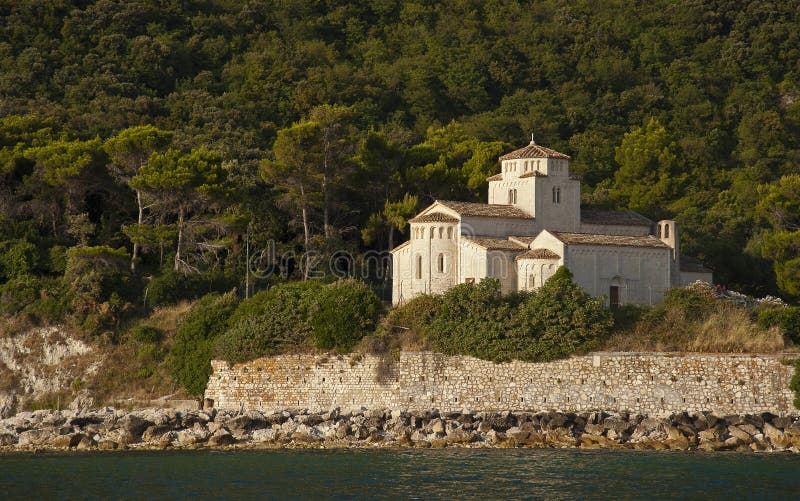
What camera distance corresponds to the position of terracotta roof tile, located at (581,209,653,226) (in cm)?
4750

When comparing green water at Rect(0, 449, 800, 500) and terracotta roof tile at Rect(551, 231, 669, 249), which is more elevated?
terracotta roof tile at Rect(551, 231, 669, 249)

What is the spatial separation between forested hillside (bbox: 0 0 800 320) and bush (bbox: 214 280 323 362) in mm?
4190

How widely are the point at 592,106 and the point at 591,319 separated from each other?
3506 centimetres

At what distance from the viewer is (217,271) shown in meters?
47.7

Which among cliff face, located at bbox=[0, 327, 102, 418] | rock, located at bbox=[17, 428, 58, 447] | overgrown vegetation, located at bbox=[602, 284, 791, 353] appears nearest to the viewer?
rock, located at bbox=[17, 428, 58, 447]

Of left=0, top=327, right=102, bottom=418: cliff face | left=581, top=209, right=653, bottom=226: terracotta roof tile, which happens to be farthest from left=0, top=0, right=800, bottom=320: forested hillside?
left=581, top=209, right=653, bottom=226: terracotta roof tile

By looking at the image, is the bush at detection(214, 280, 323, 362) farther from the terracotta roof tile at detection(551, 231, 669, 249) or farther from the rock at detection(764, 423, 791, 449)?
the rock at detection(764, 423, 791, 449)

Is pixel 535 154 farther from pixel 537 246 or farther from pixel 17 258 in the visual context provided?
pixel 17 258

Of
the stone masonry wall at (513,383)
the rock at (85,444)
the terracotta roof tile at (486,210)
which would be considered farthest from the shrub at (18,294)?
the terracotta roof tile at (486,210)

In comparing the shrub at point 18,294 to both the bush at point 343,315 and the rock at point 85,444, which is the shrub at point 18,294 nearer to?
the rock at point 85,444

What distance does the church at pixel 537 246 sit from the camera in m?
43.5

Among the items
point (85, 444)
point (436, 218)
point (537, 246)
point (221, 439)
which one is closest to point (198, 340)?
point (221, 439)

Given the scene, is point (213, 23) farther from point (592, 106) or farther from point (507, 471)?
point (507, 471)

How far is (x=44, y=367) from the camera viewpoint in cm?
4341
